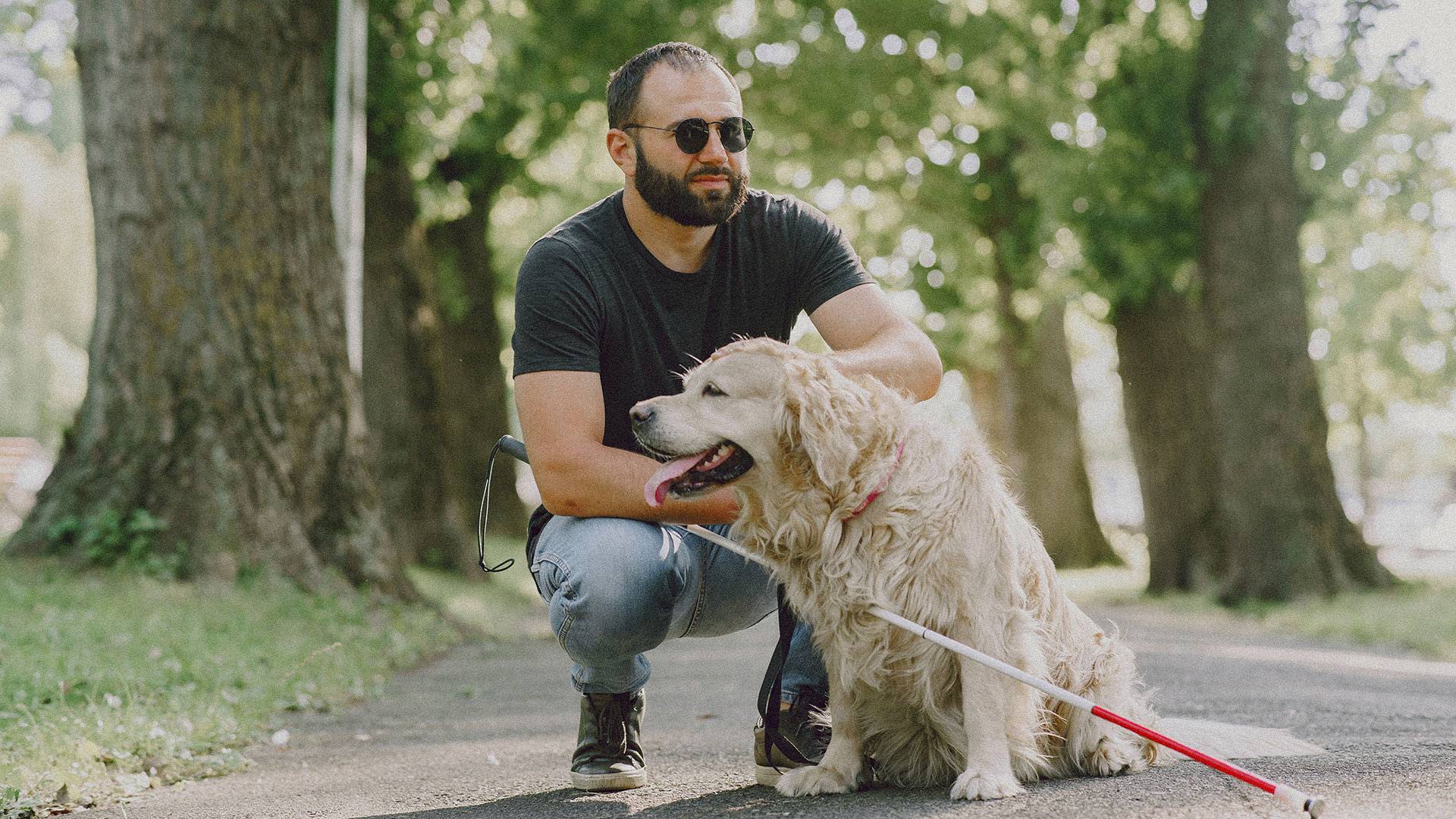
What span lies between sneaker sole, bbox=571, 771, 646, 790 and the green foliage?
3.96m

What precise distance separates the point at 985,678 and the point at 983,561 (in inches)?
12.5

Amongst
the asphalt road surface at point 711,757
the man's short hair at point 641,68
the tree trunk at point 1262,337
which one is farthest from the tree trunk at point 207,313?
the tree trunk at point 1262,337

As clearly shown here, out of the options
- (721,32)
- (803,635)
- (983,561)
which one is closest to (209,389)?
(803,635)

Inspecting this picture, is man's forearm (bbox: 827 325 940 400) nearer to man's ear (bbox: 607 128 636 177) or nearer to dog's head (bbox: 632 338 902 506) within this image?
dog's head (bbox: 632 338 902 506)

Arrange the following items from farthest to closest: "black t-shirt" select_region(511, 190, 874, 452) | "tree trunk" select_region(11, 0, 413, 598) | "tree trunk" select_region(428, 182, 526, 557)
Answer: "tree trunk" select_region(428, 182, 526, 557) < "tree trunk" select_region(11, 0, 413, 598) < "black t-shirt" select_region(511, 190, 874, 452)

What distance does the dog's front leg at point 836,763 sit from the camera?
3.44 metres

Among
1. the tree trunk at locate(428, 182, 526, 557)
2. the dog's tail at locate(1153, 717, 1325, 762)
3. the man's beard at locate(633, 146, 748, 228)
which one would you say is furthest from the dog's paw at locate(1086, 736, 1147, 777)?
the tree trunk at locate(428, 182, 526, 557)

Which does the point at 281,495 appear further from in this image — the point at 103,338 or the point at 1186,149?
the point at 1186,149

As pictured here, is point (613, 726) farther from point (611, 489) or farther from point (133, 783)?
point (133, 783)

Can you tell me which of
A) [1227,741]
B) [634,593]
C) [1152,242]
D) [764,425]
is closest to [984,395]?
[1152,242]

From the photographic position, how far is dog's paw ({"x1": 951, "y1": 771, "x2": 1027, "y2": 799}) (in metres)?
3.14

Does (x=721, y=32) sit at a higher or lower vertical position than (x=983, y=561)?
higher

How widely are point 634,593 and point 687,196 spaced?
1.30m

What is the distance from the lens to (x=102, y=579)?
6465 mm
